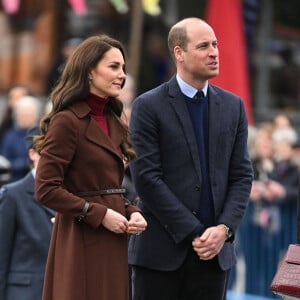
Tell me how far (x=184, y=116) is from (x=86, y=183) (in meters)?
0.79

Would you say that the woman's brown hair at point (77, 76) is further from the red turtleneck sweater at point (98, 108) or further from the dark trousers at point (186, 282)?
the dark trousers at point (186, 282)

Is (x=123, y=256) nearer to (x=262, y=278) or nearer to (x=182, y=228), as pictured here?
(x=182, y=228)

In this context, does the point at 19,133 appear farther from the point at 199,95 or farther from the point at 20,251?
the point at 199,95

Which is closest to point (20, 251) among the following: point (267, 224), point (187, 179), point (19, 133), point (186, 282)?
point (186, 282)

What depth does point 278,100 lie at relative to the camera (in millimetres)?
17766

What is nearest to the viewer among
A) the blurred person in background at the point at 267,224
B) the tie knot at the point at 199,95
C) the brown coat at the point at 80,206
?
the brown coat at the point at 80,206

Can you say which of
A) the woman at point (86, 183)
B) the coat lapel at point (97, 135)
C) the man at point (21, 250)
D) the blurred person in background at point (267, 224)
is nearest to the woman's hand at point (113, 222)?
the woman at point (86, 183)

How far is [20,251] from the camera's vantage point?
641 centimetres

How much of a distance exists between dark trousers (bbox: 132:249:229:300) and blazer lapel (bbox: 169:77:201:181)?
501 mm

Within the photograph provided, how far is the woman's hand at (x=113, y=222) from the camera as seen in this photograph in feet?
17.7

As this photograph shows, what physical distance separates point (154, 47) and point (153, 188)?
11.4 metres

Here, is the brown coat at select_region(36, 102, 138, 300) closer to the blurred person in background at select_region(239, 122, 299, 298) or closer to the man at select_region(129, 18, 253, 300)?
the man at select_region(129, 18, 253, 300)

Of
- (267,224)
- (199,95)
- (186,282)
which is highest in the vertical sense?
(199,95)

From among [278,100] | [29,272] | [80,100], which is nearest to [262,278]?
[29,272]
